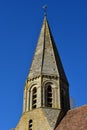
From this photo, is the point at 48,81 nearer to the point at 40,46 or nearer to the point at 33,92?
the point at 33,92

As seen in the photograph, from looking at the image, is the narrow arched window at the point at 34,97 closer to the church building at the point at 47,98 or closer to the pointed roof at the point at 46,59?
the church building at the point at 47,98

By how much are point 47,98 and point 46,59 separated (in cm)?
434

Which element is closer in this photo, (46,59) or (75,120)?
(75,120)

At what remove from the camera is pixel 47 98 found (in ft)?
100

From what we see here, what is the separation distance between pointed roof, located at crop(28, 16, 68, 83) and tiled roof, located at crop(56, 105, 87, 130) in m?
4.02

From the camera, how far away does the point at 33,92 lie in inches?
1242

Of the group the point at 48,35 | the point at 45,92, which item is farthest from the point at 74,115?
the point at 48,35

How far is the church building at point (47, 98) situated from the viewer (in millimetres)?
28516

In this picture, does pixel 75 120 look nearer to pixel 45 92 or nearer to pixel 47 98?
pixel 47 98

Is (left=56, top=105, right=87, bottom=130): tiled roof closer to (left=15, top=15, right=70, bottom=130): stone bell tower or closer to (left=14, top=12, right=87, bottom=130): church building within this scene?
(left=14, top=12, right=87, bottom=130): church building

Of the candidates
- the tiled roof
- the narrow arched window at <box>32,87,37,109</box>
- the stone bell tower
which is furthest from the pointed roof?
the tiled roof

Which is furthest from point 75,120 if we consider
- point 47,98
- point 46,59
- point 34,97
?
point 46,59

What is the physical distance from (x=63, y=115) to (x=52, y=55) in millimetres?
6465

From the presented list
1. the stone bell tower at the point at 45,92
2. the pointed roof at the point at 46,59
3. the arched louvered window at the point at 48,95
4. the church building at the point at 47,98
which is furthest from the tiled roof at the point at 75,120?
the pointed roof at the point at 46,59
